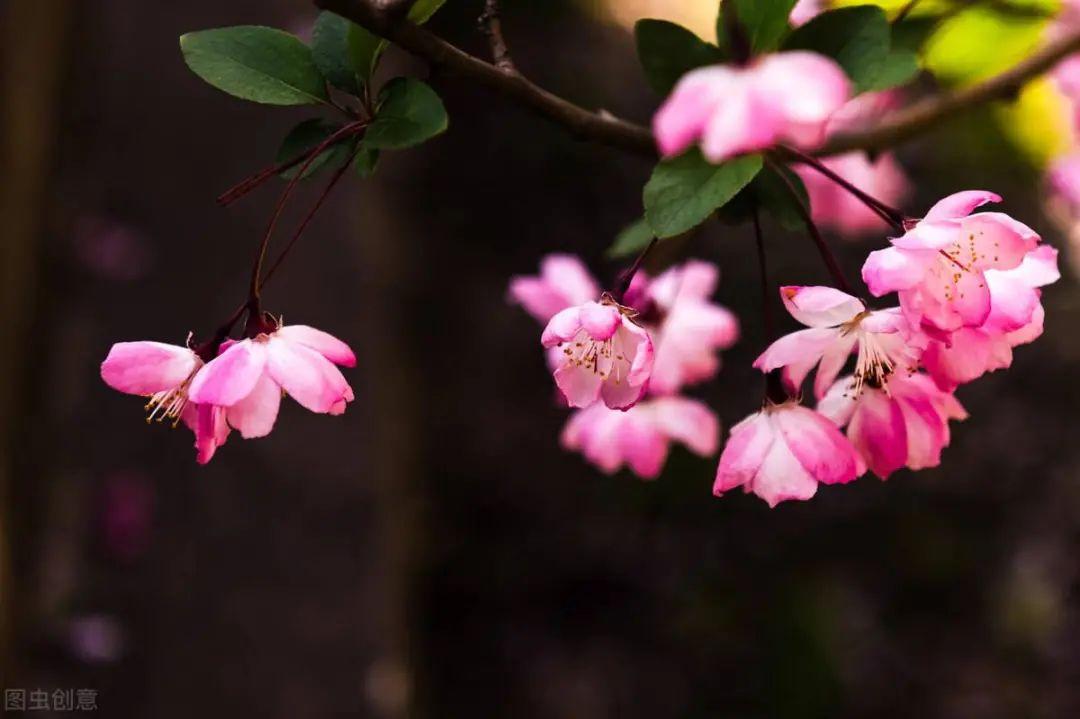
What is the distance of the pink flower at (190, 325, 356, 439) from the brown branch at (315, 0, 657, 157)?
14 centimetres

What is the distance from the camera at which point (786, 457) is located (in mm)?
455

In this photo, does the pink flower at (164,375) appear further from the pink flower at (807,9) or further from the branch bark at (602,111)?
the pink flower at (807,9)

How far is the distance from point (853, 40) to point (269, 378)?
31 cm

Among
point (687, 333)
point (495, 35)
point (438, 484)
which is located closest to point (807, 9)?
point (687, 333)

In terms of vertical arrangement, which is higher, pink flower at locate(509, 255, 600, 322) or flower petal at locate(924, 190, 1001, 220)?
flower petal at locate(924, 190, 1001, 220)

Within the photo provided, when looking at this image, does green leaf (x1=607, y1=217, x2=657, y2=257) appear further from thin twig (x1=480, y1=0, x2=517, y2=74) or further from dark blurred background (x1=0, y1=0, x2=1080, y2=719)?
dark blurred background (x1=0, y1=0, x2=1080, y2=719)

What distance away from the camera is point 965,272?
1.32 ft

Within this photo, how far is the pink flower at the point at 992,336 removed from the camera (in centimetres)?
43

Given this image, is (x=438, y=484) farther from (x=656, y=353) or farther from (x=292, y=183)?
(x=292, y=183)

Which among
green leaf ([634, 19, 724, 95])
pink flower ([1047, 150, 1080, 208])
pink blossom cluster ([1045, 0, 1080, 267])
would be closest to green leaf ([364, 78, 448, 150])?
green leaf ([634, 19, 724, 95])

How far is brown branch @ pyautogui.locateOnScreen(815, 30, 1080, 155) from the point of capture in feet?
2.19

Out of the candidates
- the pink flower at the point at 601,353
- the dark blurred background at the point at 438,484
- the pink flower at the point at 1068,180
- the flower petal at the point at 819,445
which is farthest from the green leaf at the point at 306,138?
the dark blurred background at the point at 438,484

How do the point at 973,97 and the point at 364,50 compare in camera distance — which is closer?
the point at 364,50

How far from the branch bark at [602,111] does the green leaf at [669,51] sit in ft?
0.10
